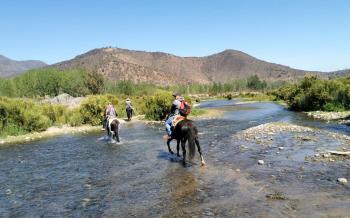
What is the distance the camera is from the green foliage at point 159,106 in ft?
139

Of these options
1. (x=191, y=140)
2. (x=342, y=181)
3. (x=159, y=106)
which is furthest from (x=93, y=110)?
(x=342, y=181)

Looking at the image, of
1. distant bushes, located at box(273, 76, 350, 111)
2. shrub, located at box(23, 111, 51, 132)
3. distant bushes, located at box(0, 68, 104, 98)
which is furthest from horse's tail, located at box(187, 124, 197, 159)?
distant bushes, located at box(0, 68, 104, 98)

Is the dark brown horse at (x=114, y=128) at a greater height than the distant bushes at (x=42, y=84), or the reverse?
the distant bushes at (x=42, y=84)

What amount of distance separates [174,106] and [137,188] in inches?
255

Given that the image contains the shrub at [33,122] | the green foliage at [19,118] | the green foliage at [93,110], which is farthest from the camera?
the green foliage at [93,110]

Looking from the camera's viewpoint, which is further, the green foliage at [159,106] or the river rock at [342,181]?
the green foliage at [159,106]

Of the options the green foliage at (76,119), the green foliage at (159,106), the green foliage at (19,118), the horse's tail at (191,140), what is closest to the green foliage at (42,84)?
the green foliage at (76,119)

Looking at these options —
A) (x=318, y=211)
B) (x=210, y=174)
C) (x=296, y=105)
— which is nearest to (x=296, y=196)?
(x=318, y=211)

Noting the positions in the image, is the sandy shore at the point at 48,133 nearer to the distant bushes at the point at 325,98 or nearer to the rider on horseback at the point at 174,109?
the rider on horseback at the point at 174,109

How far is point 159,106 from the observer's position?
141 feet

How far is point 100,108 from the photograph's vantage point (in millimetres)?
40094

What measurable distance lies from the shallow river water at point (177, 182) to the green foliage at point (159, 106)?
19.5m

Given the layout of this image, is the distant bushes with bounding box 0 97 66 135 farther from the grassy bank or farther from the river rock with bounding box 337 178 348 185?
the river rock with bounding box 337 178 348 185

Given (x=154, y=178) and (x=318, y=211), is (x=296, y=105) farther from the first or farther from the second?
(x=318, y=211)
